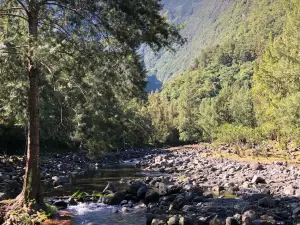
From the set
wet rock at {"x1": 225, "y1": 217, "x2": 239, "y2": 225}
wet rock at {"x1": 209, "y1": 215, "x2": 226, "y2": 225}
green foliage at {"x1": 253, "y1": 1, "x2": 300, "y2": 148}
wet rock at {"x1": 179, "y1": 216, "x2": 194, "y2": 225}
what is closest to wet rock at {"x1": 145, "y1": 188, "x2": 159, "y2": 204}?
wet rock at {"x1": 179, "y1": 216, "x2": 194, "y2": 225}

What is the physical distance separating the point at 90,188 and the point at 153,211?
6536 mm

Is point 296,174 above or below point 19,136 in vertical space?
below

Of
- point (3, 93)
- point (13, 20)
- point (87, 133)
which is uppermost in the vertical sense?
point (13, 20)

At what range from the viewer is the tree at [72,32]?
9.33 meters

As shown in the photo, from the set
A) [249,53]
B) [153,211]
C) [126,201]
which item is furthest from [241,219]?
[249,53]

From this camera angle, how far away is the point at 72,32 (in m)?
10.5

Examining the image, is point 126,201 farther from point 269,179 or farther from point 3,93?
point 269,179

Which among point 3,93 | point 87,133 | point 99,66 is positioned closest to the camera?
point 99,66

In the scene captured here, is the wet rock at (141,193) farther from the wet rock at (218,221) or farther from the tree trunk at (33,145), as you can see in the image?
the wet rock at (218,221)

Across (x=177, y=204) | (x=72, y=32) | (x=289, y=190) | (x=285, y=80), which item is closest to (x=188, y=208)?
(x=177, y=204)

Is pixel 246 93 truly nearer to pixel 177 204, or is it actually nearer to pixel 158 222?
pixel 177 204

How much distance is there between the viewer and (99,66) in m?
10.6

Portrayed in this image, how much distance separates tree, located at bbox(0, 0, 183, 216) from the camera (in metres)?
9.33

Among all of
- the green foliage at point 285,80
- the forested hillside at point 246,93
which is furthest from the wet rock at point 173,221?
the forested hillside at point 246,93
